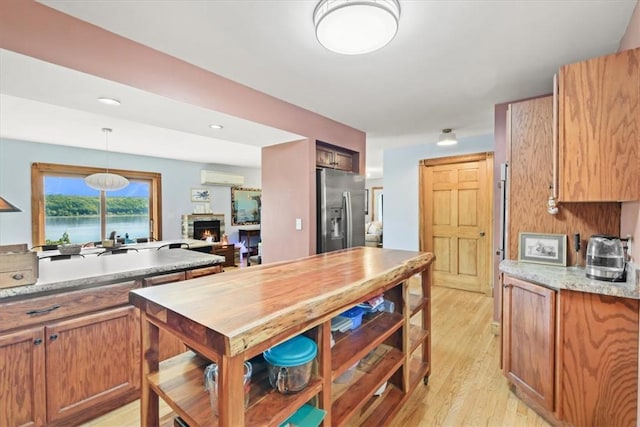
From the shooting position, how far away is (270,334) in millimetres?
832

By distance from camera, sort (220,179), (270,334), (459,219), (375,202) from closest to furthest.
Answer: (270,334) < (459,219) < (220,179) < (375,202)

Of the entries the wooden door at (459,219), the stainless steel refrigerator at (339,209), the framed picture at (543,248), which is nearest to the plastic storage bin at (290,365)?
the framed picture at (543,248)

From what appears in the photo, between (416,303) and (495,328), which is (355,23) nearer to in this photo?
(416,303)

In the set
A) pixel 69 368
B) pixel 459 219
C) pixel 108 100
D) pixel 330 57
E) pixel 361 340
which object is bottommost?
pixel 69 368

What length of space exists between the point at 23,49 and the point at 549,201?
3.16m

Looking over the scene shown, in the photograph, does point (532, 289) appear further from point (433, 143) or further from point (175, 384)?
point (433, 143)

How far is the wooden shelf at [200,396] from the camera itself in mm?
904

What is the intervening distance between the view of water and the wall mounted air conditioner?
1.48 m

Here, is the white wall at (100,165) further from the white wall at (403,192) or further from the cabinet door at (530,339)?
the cabinet door at (530,339)

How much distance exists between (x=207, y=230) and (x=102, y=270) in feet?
16.7

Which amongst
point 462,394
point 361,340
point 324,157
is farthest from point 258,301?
point 324,157

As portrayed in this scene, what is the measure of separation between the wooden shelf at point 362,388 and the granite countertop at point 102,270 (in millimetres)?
1507

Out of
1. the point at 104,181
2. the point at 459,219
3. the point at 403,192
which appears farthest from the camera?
the point at 403,192

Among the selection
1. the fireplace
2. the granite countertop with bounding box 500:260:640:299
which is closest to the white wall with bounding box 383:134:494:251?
the granite countertop with bounding box 500:260:640:299
